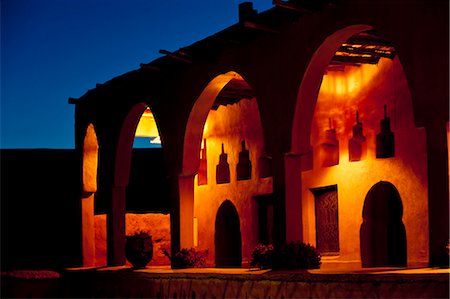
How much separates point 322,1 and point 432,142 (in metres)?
2.58

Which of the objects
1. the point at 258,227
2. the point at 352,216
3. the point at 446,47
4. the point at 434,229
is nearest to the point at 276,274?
the point at 434,229

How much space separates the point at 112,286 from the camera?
1403 cm

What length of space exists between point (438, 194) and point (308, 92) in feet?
9.48

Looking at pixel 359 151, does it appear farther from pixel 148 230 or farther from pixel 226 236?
pixel 148 230

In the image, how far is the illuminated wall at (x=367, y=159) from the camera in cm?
1275

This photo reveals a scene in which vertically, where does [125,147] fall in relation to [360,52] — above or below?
below

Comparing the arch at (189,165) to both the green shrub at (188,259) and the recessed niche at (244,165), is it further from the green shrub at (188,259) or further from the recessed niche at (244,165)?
the recessed niche at (244,165)

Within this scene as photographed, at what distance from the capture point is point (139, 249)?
1432 centimetres

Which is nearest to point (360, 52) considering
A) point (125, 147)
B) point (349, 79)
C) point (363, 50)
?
point (363, 50)

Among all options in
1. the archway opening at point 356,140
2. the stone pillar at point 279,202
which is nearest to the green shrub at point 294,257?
the stone pillar at point 279,202

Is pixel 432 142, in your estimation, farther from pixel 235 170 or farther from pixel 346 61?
pixel 235 170

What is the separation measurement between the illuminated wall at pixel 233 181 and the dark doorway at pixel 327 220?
1452 mm

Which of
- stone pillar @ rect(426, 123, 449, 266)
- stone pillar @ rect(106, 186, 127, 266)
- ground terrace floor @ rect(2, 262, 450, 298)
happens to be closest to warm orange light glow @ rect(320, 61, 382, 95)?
ground terrace floor @ rect(2, 262, 450, 298)

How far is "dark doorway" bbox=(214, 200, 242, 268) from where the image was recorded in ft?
59.1
